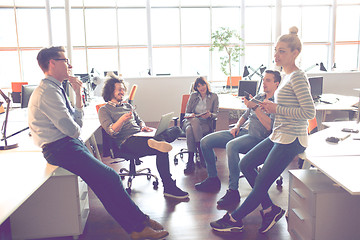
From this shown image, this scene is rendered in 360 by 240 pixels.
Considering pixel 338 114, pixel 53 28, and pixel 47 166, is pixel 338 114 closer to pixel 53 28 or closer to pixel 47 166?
pixel 47 166

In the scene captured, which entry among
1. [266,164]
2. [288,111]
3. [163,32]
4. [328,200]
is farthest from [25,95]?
[163,32]

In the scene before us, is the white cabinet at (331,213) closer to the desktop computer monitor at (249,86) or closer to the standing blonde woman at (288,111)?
the standing blonde woman at (288,111)

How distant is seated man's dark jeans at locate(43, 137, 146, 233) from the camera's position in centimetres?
222

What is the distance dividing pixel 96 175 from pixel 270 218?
56.3 inches

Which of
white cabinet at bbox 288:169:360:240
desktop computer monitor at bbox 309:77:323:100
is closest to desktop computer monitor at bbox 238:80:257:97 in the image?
desktop computer monitor at bbox 309:77:323:100

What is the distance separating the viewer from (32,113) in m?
2.17

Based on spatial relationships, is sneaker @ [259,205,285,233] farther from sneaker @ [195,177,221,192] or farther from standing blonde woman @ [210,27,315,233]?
sneaker @ [195,177,221,192]

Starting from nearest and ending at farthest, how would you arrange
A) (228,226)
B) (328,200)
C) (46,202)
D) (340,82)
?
1. (328,200)
2. (46,202)
3. (228,226)
4. (340,82)

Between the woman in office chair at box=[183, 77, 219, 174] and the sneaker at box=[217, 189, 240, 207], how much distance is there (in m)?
1.04

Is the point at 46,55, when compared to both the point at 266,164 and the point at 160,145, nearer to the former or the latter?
the point at 160,145

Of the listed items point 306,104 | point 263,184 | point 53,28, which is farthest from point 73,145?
point 53,28

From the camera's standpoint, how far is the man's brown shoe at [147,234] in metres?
2.41

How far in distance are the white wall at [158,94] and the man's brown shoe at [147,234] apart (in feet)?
15.8

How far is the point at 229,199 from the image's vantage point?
123 inches
